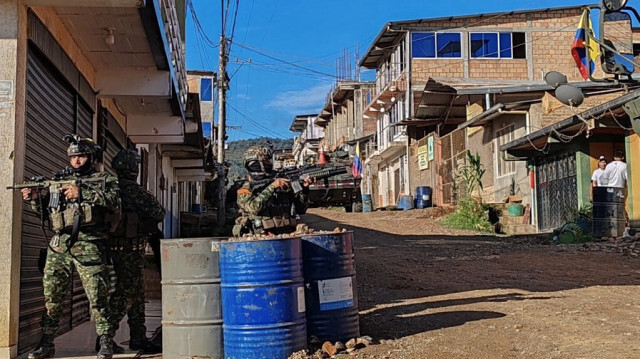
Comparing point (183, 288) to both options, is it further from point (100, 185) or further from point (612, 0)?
point (612, 0)

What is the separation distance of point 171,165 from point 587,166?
12.5 meters

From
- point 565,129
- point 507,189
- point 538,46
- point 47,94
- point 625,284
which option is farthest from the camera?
point 538,46

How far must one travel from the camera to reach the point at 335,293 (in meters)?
5.04

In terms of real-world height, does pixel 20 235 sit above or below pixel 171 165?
below

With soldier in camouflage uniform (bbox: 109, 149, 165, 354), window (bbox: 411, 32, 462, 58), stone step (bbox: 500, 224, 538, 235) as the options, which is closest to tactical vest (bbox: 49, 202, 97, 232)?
soldier in camouflage uniform (bbox: 109, 149, 165, 354)

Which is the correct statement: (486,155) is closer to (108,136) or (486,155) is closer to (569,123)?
(569,123)

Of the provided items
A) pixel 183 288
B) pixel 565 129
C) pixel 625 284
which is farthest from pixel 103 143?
pixel 565 129

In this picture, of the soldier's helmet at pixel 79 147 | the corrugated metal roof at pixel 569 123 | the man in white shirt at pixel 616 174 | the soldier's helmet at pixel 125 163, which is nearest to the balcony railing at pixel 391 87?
the corrugated metal roof at pixel 569 123

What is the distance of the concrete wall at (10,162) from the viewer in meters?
4.75

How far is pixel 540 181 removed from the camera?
18469mm

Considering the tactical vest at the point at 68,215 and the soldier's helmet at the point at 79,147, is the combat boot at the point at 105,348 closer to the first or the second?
the tactical vest at the point at 68,215

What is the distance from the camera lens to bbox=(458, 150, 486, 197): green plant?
22.2m

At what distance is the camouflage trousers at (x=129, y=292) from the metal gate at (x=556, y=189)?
12.6m

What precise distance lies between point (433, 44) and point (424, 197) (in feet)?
26.1
